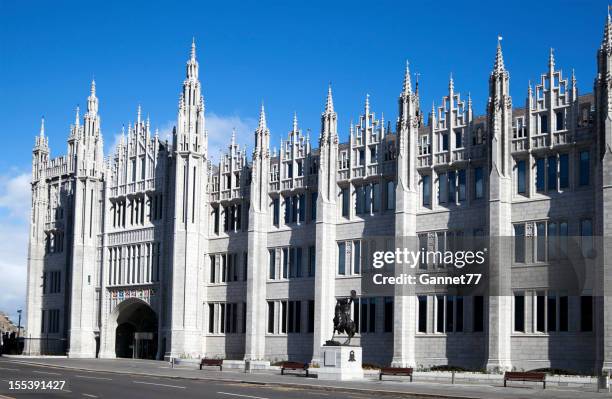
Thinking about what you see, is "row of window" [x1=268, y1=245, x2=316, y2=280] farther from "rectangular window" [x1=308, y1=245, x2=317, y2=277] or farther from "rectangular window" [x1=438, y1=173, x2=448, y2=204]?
"rectangular window" [x1=438, y1=173, x2=448, y2=204]

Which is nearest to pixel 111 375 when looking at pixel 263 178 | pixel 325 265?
pixel 325 265

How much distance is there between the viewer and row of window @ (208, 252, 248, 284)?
A: 67.8m

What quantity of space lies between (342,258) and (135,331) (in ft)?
79.7

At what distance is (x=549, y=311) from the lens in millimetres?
50219

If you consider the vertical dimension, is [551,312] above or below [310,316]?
above

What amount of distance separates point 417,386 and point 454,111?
1927 cm

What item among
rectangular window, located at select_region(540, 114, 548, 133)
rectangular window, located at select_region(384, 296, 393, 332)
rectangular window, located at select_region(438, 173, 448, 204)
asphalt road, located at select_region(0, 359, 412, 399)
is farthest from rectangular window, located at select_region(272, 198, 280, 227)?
asphalt road, located at select_region(0, 359, 412, 399)

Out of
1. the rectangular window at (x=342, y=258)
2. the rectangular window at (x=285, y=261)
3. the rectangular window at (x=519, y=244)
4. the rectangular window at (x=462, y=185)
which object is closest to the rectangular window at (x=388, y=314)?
the rectangular window at (x=342, y=258)

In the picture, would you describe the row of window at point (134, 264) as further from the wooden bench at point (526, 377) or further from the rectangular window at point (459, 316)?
the wooden bench at point (526, 377)

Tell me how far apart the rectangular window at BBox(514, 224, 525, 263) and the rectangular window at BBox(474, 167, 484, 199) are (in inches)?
123

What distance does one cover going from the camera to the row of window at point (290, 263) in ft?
207

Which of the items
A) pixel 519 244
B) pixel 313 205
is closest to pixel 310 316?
pixel 313 205

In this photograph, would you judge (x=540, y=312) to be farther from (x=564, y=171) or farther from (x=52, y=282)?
(x=52, y=282)

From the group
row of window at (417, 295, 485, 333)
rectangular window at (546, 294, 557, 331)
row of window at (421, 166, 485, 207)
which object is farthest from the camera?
row of window at (421, 166, 485, 207)
